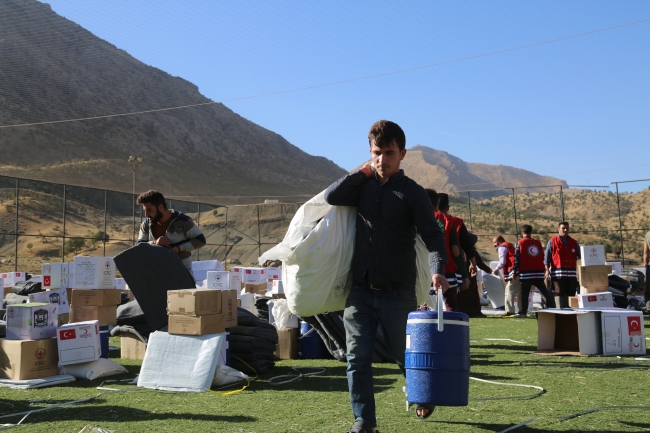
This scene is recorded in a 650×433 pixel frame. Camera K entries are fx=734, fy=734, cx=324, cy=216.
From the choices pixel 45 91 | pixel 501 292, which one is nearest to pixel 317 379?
pixel 501 292

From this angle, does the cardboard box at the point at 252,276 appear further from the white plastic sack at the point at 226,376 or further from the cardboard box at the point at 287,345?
the white plastic sack at the point at 226,376

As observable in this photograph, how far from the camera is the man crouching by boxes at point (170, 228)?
7066 mm

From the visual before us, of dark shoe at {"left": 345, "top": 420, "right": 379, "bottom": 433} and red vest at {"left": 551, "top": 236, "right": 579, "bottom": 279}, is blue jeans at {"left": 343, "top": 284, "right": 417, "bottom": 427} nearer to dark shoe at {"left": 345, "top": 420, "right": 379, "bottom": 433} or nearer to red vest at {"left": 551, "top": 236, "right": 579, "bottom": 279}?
dark shoe at {"left": 345, "top": 420, "right": 379, "bottom": 433}

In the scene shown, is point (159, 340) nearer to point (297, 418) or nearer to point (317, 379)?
point (317, 379)

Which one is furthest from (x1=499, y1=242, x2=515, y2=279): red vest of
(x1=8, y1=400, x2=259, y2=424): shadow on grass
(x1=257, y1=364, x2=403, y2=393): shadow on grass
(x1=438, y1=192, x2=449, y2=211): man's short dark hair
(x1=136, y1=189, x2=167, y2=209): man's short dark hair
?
(x1=8, y1=400, x2=259, y2=424): shadow on grass

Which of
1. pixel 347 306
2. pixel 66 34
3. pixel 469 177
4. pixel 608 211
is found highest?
pixel 66 34

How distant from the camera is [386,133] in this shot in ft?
12.8

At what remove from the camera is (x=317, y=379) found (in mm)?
6328

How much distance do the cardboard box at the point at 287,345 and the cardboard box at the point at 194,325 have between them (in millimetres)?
1692

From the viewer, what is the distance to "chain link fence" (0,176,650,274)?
125ft

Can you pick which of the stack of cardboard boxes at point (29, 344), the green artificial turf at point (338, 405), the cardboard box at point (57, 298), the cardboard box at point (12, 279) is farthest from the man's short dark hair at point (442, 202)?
the cardboard box at point (12, 279)

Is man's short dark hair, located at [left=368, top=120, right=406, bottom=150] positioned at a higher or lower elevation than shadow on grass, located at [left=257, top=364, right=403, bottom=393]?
higher

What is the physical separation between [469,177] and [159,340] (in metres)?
163

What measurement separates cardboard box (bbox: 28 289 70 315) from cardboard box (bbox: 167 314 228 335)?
4159mm
